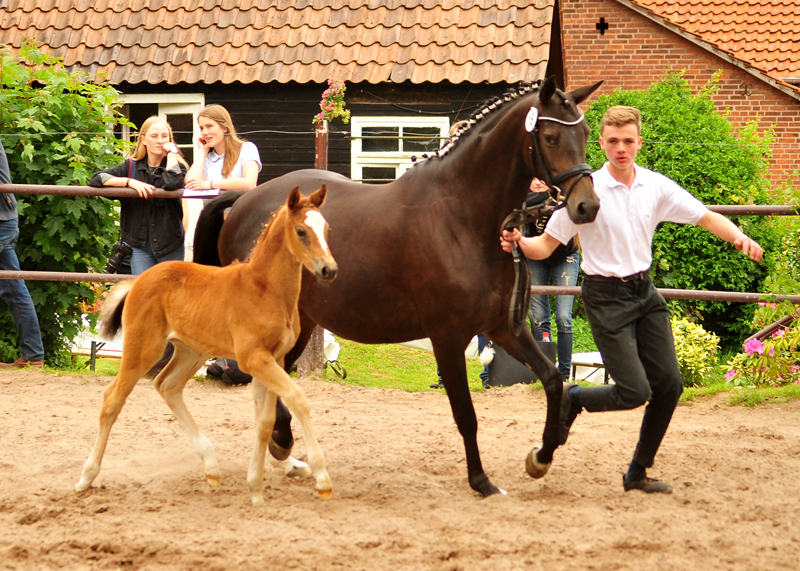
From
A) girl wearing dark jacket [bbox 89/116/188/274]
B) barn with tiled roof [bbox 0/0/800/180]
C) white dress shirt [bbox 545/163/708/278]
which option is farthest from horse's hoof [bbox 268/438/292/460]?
barn with tiled roof [bbox 0/0/800/180]

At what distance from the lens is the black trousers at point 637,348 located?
397cm

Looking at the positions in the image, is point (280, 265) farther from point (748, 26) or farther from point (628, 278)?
point (748, 26)

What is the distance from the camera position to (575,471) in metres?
4.55

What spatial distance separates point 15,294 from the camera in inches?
275

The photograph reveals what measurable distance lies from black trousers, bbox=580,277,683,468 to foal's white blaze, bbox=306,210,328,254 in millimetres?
1331

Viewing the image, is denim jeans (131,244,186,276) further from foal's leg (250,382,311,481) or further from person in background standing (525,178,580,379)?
person in background standing (525,178,580,379)

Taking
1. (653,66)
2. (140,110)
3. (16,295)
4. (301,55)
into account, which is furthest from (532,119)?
(653,66)

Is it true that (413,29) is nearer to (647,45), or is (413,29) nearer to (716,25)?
(647,45)

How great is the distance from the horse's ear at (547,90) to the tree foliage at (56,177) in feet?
15.2

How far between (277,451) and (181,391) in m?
0.58

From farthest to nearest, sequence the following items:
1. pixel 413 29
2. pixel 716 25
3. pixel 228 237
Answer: pixel 716 25 < pixel 413 29 < pixel 228 237

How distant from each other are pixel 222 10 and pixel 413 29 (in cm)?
279

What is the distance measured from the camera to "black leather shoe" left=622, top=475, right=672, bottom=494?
411 centimetres

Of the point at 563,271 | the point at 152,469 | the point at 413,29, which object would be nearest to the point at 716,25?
the point at 413,29
